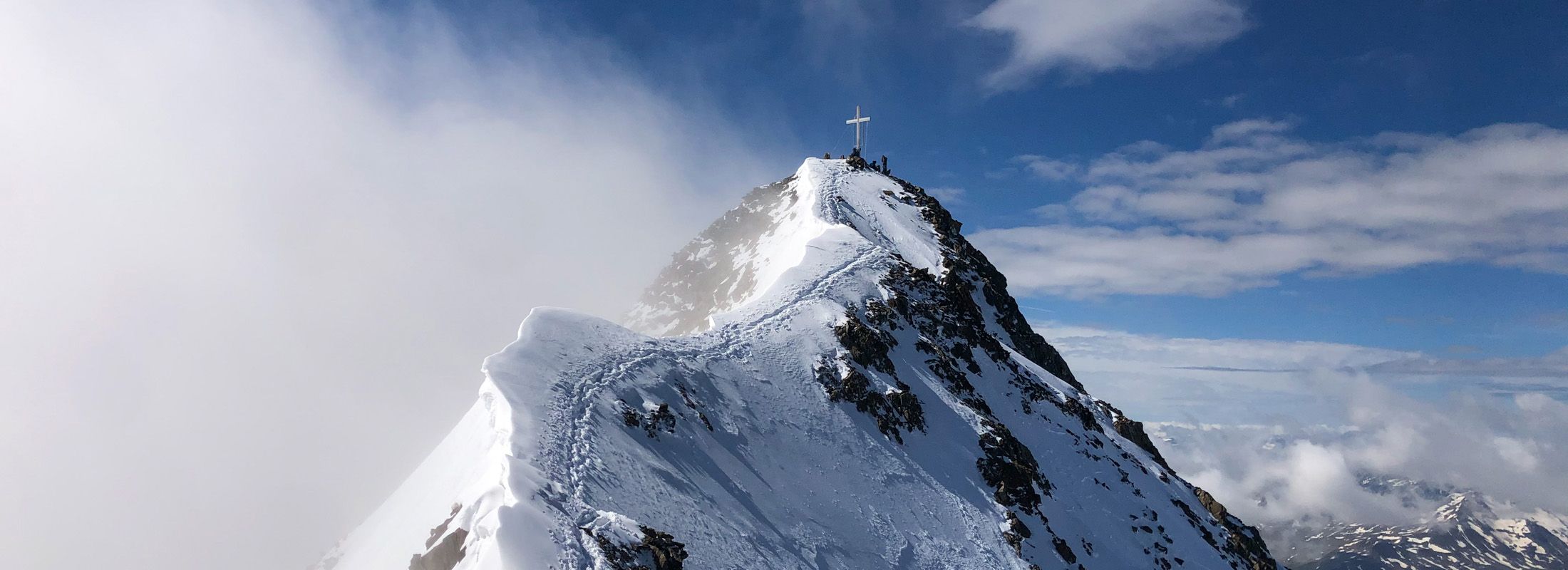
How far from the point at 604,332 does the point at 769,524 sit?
10.5m

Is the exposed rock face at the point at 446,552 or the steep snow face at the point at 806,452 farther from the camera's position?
the steep snow face at the point at 806,452

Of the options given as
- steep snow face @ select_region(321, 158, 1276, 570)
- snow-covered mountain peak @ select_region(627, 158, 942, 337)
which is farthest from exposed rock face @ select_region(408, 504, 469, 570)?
snow-covered mountain peak @ select_region(627, 158, 942, 337)

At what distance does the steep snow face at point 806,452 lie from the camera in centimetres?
1945

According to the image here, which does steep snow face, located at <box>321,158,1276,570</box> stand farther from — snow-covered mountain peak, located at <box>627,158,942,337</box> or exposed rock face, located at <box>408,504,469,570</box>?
snow-covered mountain peak, located at <box>627,158,942,337</box>


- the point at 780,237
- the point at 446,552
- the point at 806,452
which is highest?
the point at 780,237

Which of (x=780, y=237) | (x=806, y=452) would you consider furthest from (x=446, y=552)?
(x=780, y=237)

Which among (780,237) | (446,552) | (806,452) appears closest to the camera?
(446,552)

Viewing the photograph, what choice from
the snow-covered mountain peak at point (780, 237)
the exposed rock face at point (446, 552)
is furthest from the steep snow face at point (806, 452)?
the snow-covered mountain peak at point (780, 237)

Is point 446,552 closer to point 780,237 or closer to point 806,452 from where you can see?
point 806,452

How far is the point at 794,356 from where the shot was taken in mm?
35062

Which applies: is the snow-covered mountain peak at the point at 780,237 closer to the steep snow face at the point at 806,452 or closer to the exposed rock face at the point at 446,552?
the steep snow face at the point at 806,452

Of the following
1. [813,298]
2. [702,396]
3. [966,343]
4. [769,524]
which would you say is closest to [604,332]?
[702,396]

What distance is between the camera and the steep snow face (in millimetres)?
19453

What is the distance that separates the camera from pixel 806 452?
96.8ft
